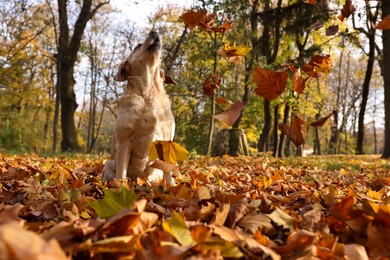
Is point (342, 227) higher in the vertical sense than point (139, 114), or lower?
lower

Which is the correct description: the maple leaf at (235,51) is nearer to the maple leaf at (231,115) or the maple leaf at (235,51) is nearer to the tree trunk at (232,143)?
the maple leaf at (231,115)

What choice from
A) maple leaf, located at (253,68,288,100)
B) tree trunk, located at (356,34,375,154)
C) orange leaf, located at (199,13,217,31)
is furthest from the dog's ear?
tree trunk, located at (356,34,375,154)


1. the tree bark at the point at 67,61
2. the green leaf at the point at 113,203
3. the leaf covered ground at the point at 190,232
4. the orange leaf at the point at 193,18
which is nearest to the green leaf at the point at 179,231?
the leaf covered ground at the point at 190,232

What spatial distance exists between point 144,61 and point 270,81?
7.45 ft

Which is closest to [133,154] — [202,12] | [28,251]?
[202,12]

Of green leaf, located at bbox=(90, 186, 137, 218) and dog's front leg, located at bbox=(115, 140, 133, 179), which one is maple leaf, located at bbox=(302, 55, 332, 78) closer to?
green leaf, located at bbox=(90, 186, 137, 218)

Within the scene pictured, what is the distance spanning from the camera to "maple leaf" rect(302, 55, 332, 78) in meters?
2.80

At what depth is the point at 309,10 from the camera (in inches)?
730

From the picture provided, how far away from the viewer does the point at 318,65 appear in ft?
9.30

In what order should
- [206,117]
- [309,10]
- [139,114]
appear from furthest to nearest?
1. [206,117]
2. [309,10]
3. [139,114]

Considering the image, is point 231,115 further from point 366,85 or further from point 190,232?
point 366,85

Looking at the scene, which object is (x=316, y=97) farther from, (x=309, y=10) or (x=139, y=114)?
(x=139, y=114)

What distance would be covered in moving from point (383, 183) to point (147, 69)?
10.3 feet

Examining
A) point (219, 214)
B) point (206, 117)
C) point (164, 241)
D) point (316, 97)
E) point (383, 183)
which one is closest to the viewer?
point (164, 241)
